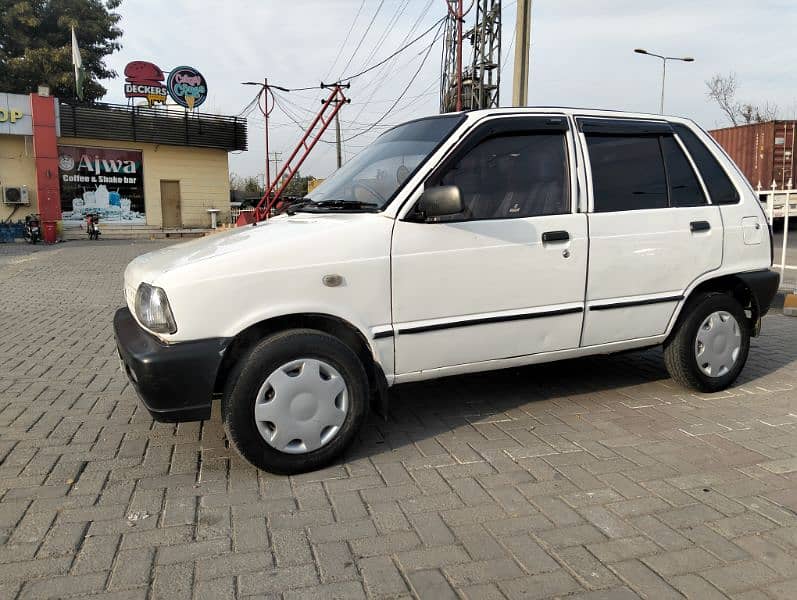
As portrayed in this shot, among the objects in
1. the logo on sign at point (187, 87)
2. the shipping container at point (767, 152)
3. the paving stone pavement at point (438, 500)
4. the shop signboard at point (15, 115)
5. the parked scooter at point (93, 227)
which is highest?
the logo on sign at point (187, 87)

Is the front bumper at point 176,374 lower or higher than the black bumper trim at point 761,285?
lower

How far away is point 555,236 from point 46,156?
90.6 feet

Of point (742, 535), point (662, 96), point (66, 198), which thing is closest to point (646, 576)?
point (742, 535)

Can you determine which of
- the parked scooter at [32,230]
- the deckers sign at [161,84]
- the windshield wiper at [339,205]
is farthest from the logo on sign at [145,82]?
the windshield wiper at [339,205]

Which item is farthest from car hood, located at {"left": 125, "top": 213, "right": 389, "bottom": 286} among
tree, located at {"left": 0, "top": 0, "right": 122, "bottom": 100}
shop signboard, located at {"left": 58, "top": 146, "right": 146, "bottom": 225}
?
tree, located at {"left": 0, "top": 0, "right": 122, "bottom": 100}

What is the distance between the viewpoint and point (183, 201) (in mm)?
30219

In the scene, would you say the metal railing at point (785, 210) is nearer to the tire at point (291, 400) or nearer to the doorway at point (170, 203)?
the tire at point (291, 400)

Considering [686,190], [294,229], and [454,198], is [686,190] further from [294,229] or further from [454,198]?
[294,229]

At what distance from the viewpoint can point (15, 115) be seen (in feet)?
84.1

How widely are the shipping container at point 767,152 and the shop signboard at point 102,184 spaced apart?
79.3 ft

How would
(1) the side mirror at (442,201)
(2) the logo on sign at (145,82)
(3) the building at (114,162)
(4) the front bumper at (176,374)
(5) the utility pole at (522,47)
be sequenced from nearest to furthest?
(4) the front bumper at (176,374) < (1) the side mirror at (442,201) < (5) the utility pole at (522,47) < (3) the building at (114,162) < (2) the logo on sign at (145,82)

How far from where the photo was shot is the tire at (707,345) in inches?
173

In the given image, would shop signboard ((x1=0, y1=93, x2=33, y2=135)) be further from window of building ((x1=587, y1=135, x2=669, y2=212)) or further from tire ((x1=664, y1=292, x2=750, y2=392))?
tire ((x1=664, y1=292, x2=750, y2=392))

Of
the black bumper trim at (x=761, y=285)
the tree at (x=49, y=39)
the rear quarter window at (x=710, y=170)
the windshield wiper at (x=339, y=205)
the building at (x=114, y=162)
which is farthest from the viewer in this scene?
the tree at (x=49, y=39)
